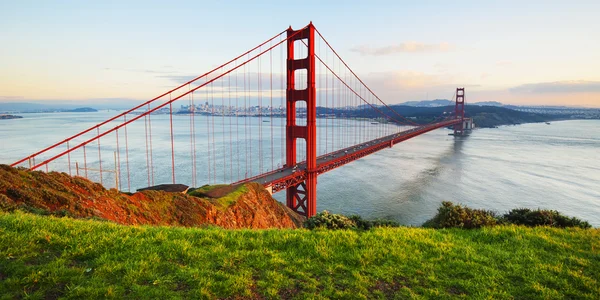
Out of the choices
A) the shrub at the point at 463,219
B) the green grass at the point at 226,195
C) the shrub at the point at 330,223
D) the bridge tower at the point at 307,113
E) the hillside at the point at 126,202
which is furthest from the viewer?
the bridge tower at the point at 307,113

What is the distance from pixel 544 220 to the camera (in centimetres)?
924

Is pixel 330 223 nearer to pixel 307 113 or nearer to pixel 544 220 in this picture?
pixel 544 220

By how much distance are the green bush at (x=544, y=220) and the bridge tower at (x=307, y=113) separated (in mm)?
20178

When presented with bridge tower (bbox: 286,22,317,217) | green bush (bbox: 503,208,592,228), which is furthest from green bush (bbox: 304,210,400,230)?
bridge tower (bbox: 286,22,317,217)

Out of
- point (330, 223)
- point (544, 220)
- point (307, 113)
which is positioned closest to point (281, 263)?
point (330, 223)

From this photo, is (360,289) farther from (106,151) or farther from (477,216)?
(106,151)

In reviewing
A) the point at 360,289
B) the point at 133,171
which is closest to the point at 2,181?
the point at 360,289

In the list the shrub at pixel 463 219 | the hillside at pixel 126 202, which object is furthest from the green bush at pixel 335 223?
the hillside at pixel 126 202

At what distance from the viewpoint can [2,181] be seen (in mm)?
10125

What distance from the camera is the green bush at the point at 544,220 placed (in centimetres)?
915

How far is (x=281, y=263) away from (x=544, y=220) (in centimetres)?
781

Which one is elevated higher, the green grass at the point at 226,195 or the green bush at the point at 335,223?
the green bush at the point at 335,223

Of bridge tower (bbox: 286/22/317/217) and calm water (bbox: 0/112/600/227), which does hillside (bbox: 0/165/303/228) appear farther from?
calm water (bbox: 0/112/600/227)

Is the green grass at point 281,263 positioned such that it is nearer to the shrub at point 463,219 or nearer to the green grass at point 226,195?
the shrub at point 463,219
